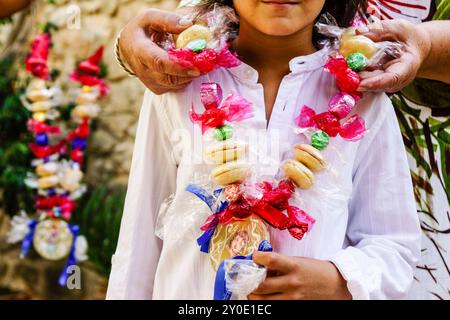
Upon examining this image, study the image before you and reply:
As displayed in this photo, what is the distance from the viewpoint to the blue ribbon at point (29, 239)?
3749mm

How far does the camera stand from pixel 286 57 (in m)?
1.56

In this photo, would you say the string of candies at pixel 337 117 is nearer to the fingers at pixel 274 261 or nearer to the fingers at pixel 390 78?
the fingers at pixel 390 78

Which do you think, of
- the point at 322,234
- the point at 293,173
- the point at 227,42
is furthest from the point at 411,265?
the point at 227,42

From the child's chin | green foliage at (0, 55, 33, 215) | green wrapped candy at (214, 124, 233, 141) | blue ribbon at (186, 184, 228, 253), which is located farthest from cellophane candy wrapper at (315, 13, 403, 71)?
green foliage at (0, 55, 33, 215)

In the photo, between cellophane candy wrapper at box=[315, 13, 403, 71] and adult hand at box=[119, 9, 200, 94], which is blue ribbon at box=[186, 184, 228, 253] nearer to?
adult hand at box=[119, 9, 200, 94]

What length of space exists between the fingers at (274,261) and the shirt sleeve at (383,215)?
0.36 ft

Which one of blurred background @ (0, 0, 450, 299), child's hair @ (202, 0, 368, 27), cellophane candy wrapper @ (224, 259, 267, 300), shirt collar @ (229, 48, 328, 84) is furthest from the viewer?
blurred background @ (0, 0, 450, 299)

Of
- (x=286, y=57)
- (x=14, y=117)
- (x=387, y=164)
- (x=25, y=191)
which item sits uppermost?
(x=286, y=57)

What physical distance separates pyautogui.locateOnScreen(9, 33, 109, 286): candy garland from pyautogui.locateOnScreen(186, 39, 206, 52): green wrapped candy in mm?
2315

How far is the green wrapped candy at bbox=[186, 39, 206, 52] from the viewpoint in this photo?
4.78ft

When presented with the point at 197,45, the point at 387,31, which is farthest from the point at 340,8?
the point at 197,45

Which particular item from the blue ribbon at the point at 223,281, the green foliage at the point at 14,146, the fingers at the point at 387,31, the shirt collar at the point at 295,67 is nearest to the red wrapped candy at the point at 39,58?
the green foliage at the point at 14,146
